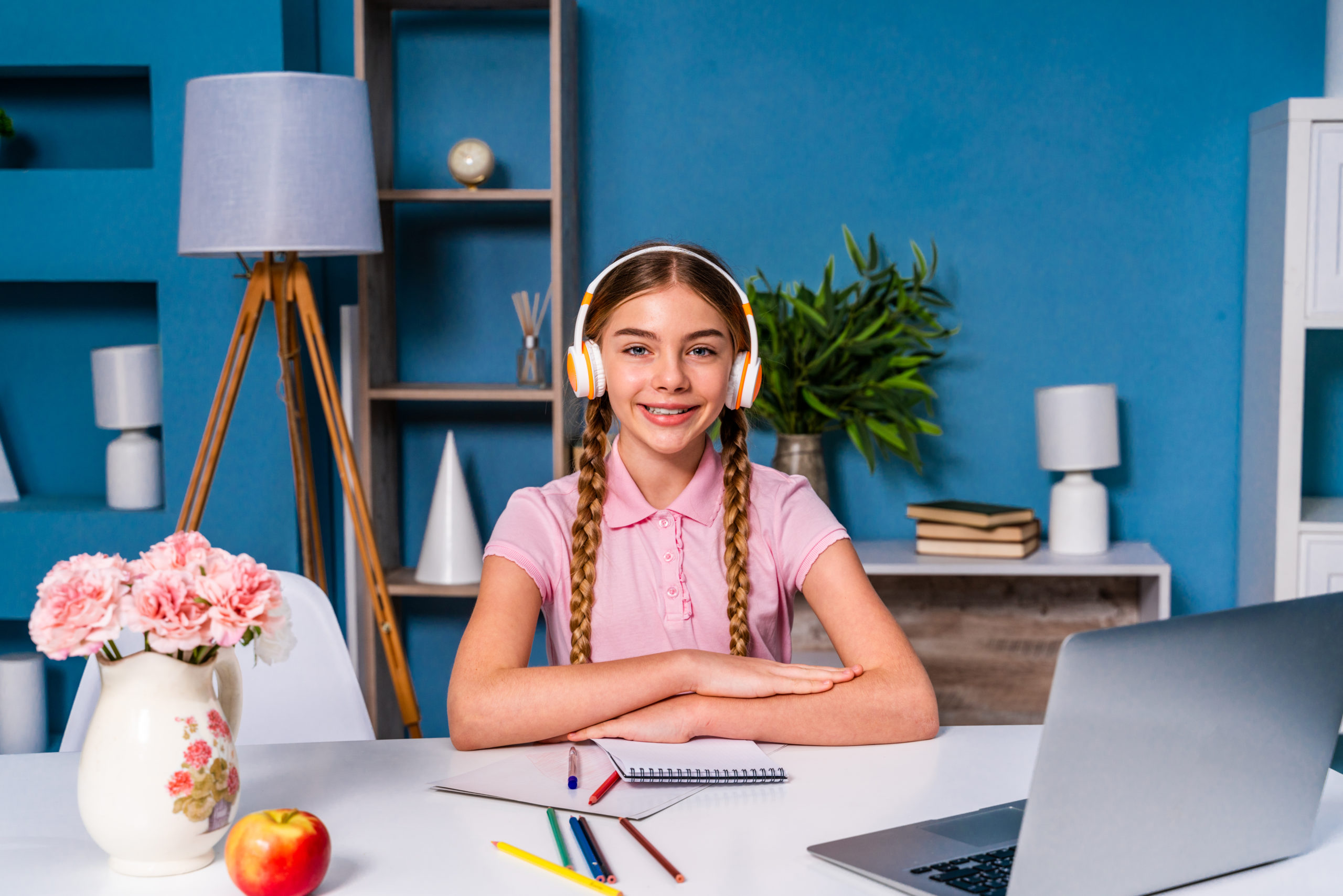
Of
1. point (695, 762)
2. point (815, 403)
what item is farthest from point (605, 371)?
point (815, 403)

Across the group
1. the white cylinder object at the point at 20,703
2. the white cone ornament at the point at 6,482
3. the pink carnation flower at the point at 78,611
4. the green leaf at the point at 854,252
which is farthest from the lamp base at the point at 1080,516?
the white cone ornament at the point at 6,482

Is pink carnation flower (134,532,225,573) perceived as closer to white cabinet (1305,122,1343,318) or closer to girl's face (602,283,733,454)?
girl's face (602,283,733,454)

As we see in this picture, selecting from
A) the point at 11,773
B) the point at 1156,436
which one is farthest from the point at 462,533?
the point at 1156,436

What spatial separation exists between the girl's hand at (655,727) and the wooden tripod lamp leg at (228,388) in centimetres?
145

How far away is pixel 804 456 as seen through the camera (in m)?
2.74

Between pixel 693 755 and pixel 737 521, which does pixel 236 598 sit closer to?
pixel 693 755

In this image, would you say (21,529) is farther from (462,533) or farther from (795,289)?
(795,289)

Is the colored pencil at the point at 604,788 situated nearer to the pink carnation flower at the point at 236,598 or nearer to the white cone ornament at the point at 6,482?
the pink carnation flower at the point at 236,598

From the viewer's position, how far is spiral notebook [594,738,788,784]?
1148 millimetres

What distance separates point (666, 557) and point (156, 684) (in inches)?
32.5

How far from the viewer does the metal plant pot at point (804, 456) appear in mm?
2738

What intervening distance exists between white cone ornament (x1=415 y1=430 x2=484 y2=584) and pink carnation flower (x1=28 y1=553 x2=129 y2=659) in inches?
71.8

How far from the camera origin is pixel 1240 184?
287 centimetres

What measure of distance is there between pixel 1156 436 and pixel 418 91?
2.11m
